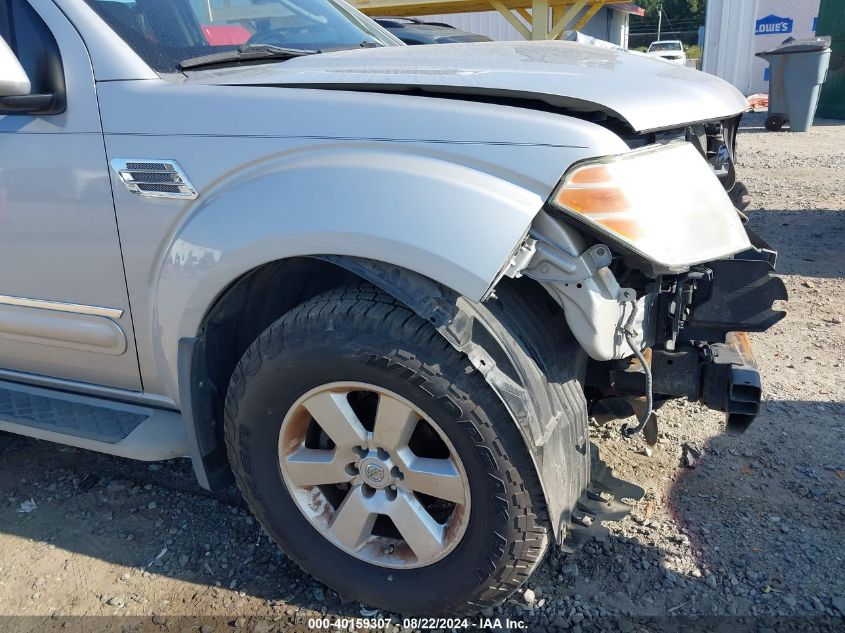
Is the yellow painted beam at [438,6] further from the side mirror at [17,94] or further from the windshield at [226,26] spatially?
the side mirror at [17,94]

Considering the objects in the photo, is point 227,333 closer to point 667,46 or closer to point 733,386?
point 733,386

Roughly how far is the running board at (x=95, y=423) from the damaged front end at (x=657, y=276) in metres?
1.33

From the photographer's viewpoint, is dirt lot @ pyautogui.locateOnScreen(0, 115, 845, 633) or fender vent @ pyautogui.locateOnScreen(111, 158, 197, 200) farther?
dirt lot @ pyautogui.locateOnScreen(0, 115, 845, 633)

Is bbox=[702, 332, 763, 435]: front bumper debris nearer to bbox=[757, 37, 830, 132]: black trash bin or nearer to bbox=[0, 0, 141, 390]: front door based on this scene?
bbox=[0, 0, 141, 390]: front door

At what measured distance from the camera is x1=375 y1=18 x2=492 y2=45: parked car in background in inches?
334

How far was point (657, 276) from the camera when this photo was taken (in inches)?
74.7

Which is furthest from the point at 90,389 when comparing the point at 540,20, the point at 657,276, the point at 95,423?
the point at 540,20

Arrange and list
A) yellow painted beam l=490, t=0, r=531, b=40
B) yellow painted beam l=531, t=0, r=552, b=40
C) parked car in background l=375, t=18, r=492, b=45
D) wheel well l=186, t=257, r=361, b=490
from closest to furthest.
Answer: wheel well l=186, t=257, r=361, b=490
parked car in background l=375, t=18, r=492, b=45
yellow painted beam l=531, t=0, r=552, b=40
yellow painted beam l=490, t=0, r=531, b=40

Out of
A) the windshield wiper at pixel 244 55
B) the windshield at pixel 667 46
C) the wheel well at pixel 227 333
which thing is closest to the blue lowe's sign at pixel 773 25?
the windshield at pixel 667 46

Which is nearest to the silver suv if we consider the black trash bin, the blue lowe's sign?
the black trash bin

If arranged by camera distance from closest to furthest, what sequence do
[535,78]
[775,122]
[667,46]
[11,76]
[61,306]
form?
[535,78], [11,76], [61,306], [775,122], [667,46]

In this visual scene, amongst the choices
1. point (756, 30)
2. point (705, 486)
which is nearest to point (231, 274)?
point (705, 486)

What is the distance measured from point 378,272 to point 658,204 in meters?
0.75

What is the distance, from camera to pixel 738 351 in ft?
7.23
